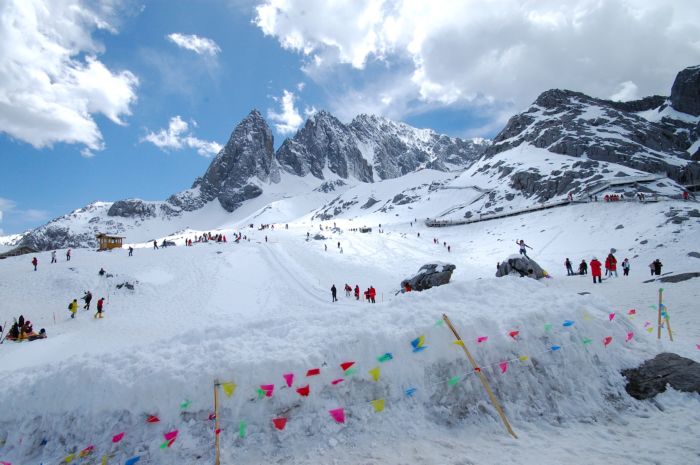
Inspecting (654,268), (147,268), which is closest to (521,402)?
(654,268)

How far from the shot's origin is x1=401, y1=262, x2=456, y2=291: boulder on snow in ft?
86.8

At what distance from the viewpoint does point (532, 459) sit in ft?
20.0

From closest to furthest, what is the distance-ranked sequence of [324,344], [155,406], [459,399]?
1. [155,406]
2. [459,399]
3. [324,344]

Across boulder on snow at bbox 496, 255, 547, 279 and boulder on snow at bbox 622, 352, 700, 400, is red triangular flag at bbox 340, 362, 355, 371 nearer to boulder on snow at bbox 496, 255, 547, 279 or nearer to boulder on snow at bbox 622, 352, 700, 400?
boulder on snow at bbox 622, 352, 700, 400

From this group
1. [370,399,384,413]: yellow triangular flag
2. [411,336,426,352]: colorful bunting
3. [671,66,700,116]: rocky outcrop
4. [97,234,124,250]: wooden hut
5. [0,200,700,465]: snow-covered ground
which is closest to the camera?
[0,200,700,465]: snow-covered ground

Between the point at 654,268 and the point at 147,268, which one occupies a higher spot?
the point at 147,268

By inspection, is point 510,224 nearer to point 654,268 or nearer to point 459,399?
point 654,268

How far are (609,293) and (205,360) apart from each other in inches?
825

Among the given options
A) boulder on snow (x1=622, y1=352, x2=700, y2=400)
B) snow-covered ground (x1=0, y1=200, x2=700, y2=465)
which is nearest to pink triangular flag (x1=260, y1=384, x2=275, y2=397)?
snow-covered ground (x1=0, y1=200, x2=700, y2=465)

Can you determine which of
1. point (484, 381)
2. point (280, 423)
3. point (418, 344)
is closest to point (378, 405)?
point (418, 344)

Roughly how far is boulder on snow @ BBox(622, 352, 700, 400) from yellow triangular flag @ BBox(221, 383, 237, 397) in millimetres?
9054

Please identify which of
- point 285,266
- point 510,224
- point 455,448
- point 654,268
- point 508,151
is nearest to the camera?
point 455,448

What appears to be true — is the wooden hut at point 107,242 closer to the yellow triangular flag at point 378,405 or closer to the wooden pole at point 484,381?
the yellow triangular flag at point 378,405

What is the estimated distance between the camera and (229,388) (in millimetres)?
7098
